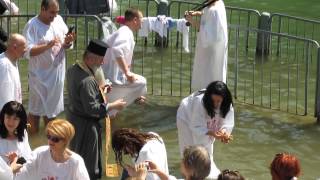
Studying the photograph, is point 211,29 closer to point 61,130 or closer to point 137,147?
point 137,147

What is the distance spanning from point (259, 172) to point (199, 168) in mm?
3734

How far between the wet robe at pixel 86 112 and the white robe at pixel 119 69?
198 cm

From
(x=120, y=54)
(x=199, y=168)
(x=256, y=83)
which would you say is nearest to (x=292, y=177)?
(x=199, y=168)

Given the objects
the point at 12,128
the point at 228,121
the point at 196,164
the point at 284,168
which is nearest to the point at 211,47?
the point at 228,121

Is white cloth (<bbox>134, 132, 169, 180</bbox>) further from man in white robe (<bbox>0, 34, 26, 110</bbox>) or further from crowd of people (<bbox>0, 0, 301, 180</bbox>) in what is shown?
man in white robe (<bbox>0, 34, 26, 110</bbox>)

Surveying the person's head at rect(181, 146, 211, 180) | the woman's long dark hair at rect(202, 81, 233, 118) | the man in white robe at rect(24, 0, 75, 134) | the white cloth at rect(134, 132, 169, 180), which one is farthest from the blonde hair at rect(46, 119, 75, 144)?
the man in white robe at rect(24, 0, 75, 134)

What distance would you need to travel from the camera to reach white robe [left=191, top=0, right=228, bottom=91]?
37.5ft

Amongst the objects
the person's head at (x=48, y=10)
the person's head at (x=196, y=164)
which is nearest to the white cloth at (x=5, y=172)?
the person's head at (x=196, y=164)

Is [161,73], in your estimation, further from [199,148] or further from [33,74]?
[199,148]

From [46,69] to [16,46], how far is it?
51.1 inches

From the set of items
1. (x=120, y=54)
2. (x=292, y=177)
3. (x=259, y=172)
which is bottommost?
(x=259, y=172)

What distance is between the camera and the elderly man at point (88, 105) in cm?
895

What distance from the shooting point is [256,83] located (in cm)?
1416

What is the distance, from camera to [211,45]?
38.1 feet
